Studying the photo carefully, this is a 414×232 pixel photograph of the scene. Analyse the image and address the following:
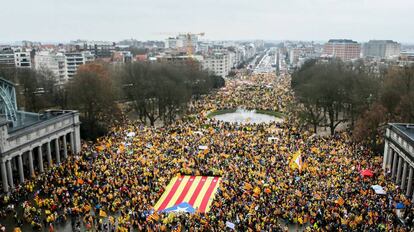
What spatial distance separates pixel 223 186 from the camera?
32.7 metres

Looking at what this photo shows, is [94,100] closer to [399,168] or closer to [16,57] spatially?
[399,168]

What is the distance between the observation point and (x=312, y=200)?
30.0m

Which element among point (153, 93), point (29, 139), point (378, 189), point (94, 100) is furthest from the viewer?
point (153, 93)

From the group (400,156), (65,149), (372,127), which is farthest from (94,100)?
(400,156)

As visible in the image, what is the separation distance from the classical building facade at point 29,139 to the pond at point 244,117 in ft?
98.9

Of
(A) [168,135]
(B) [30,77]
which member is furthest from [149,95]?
(B) [30,77]

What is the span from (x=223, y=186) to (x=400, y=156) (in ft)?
56.0

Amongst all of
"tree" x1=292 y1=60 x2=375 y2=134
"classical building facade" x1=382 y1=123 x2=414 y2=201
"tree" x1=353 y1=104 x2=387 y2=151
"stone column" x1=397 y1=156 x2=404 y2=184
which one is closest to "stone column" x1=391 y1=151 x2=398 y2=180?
"classical building facade" x1=382 y1=123 x2=414 y2=201

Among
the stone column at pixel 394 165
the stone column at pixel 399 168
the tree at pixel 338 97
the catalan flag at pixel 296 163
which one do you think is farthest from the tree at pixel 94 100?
the stone column at pixel 399 168

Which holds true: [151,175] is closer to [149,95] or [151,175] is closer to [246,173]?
[246,173]

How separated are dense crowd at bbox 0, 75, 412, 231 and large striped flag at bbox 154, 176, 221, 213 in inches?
31.6

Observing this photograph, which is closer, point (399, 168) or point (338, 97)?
point (399, 168)

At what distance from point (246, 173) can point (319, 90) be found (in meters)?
27.7

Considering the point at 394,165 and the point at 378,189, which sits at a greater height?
the point at 394,165
